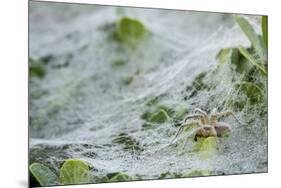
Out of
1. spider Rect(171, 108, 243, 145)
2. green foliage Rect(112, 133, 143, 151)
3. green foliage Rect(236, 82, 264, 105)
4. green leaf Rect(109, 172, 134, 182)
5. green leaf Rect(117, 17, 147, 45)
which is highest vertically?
green leaf Rect(117, 17, 147, 45)

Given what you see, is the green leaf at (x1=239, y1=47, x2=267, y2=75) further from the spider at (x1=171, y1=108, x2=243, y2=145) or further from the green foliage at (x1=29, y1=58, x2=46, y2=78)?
the green foliage at (x1=29, y1=58, x2=46, y2=78)

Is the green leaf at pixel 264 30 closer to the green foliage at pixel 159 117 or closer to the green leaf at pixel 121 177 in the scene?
the green foliage at pixel 159 117

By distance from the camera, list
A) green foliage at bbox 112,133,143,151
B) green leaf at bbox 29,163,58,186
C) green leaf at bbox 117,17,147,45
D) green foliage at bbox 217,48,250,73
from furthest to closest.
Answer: green leaf at bbox 117,17,147,45
green foliage at bbox 217,48,250,73
green foliage at bbox 112,133,143,151
green leaf at bbox 29,163,58,186

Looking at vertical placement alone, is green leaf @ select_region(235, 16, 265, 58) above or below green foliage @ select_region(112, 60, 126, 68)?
above

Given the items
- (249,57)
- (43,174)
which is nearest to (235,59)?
(249,57)

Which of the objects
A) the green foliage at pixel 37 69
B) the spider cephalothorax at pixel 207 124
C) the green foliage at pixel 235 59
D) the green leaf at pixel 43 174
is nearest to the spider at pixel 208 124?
the spider cephalothorax at pixel 207 124

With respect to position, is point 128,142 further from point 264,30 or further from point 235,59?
point 264,30

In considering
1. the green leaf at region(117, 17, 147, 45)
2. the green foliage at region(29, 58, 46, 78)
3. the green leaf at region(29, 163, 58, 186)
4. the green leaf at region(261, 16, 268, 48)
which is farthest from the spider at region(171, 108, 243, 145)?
the green foliage at region(29, 58, 46, 78)
